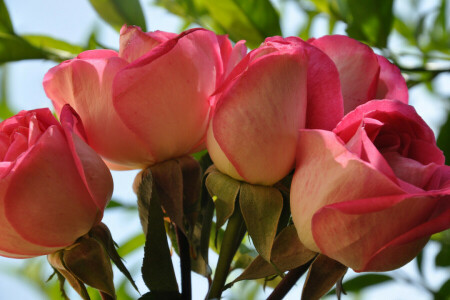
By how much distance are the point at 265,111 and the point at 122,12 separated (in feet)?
1.05

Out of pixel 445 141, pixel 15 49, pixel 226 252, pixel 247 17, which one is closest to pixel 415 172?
pixel 226 252

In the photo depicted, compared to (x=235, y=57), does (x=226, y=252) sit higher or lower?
lower

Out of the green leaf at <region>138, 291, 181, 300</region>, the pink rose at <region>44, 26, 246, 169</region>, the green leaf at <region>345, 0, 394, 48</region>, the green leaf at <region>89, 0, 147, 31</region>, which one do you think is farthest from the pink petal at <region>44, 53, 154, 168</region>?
the green leaf at <region>345, 0, 394, 48</region>

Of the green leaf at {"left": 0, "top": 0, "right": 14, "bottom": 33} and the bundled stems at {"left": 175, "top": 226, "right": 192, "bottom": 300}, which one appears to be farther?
the green leaf at {"left": 0, "top": 0, "right": 14, "bottom": 33}

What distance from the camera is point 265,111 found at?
1.22ft

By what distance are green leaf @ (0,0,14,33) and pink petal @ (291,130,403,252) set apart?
43 cm

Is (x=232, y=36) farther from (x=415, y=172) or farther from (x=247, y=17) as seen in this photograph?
(x=415, y=172)

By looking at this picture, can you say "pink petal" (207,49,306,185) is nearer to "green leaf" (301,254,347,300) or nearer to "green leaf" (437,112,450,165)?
"green leaf" (301,254,347,300)

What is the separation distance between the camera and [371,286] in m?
0.74

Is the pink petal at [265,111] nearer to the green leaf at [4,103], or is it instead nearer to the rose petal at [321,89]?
the rose petal at [321,89]

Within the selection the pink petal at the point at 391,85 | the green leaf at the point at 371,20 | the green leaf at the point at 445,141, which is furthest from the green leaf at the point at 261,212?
the green leaf at the point at 371,20

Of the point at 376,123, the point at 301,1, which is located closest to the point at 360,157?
the point at 376,123

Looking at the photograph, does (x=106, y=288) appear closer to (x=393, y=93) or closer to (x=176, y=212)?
(x=176, y=212)

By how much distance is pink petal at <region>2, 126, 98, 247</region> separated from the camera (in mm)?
364
